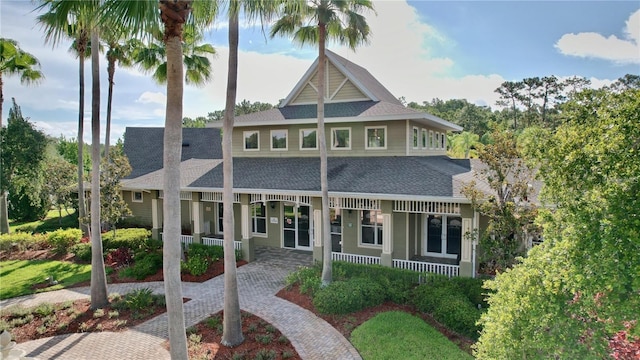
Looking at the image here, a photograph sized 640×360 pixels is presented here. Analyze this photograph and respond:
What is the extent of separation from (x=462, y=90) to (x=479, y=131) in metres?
9.78

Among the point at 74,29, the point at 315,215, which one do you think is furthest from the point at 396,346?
the point at 74,29

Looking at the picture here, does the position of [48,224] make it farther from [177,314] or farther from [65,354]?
[177,314]

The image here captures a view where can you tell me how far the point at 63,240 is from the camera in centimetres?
1872

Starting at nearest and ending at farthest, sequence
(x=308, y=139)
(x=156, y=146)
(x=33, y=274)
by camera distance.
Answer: (x=33, y=274) → (x=308, y=139) → (x=156, y=146)

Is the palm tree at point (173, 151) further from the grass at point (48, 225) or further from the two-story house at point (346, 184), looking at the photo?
the grass at point (48, 225)

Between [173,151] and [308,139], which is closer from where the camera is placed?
[173,151]

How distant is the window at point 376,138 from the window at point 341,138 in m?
0.95

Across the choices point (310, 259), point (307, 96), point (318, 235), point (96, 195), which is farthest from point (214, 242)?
point (307, 96)

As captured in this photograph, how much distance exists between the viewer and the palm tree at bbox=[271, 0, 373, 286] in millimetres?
11781

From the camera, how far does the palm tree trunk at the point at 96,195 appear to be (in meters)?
11.8

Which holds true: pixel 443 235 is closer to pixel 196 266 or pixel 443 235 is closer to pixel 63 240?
pixel 196 266

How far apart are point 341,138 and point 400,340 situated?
1110 cm

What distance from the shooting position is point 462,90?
49281 millimetres

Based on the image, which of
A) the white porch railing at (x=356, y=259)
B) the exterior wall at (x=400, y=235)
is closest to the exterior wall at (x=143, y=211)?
the white porch railing at (x=356, y=259)
